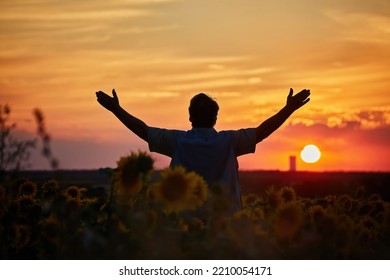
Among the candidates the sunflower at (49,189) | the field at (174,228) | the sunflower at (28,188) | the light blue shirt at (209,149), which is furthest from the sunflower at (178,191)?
the sunflower at (28,188)

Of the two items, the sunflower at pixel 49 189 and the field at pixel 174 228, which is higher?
the sunflower at pixel 49 189

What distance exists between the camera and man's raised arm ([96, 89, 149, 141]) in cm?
805

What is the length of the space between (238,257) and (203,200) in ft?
1.39

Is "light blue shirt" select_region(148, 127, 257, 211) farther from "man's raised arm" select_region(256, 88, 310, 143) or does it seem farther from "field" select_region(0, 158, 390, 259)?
"field" select_region(0, 158, 390, 259)

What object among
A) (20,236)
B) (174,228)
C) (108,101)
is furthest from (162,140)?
(174,228)

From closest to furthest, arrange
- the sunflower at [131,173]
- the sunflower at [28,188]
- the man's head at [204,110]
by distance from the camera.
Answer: the sunflower at [131,173] → the man's head at [204,110] → the sunflower at [28,188]

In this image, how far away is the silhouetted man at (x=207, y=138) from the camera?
25.4 ft

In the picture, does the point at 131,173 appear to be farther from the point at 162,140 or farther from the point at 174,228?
the point at 162,140

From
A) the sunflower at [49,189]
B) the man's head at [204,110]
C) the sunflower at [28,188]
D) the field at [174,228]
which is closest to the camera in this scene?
the field at [174,228]

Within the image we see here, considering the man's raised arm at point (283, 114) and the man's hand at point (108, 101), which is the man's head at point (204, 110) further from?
the man's hand at point (108, 101)

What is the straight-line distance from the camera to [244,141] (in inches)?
314

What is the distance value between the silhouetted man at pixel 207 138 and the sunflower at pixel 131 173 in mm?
2218

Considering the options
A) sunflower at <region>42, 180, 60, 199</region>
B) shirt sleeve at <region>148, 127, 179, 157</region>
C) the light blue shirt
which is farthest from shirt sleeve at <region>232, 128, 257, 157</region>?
sunflower at <region>42, 180, 60, 199</region>

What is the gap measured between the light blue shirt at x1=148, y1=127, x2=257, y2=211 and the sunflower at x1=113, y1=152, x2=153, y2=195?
2.17m
